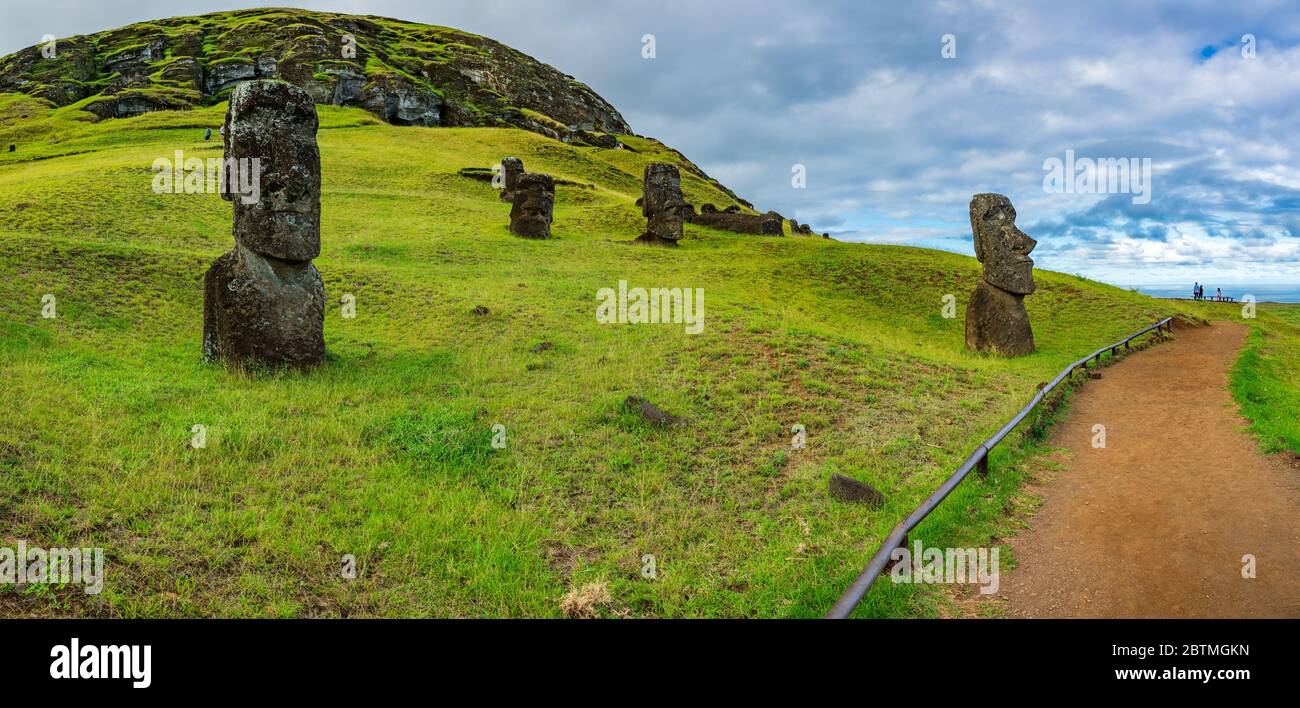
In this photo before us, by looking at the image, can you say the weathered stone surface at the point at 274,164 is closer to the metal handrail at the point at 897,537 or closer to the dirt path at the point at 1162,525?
the metal handrail at the point at 897,537

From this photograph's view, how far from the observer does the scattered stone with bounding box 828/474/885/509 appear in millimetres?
8469

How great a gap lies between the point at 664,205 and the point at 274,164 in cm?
2405

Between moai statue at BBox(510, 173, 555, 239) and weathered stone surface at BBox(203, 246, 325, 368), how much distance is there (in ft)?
66.6

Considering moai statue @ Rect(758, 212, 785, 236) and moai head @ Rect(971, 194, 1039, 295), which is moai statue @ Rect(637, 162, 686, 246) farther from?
moai head @ Rect(971, 194, 1039, 295)

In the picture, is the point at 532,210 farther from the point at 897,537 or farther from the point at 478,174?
the point at 897,537

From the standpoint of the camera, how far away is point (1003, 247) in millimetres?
20469

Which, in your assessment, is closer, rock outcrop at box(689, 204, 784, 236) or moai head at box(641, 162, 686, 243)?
moai head at box(641, 162, 686, 243)

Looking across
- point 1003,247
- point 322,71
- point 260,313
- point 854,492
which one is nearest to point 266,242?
point 260,313

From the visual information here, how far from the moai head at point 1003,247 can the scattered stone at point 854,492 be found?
48.9 ft

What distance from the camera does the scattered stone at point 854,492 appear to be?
8469 millimetres

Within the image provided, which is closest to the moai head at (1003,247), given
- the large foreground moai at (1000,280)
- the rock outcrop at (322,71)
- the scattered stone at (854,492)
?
the large foreground moai at (1000,280)

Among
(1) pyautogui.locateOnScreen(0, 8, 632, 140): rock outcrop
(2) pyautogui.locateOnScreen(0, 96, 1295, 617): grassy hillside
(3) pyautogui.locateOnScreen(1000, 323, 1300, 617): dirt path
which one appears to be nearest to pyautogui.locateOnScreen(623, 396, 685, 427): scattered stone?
(2) pyautogui.locateOnScreen(0, 96, 1295, 617): grassy hillside
